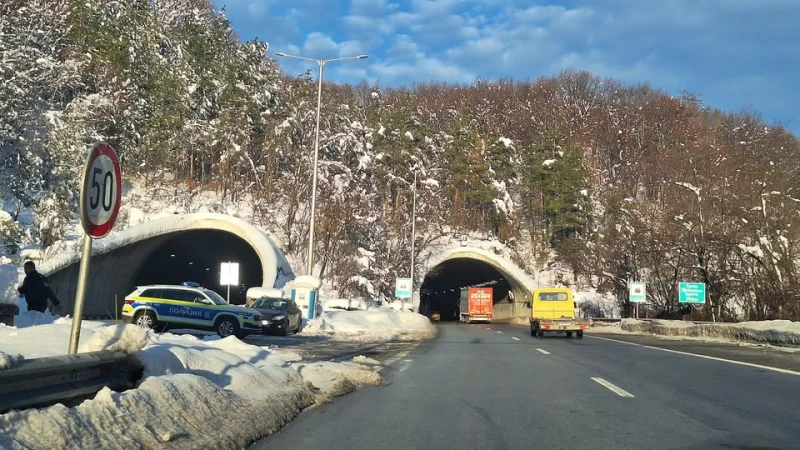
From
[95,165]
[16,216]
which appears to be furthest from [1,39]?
[95,165]

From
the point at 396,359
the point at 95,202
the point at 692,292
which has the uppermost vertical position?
the point at 692,292

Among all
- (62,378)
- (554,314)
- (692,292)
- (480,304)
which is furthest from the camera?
(480,304)

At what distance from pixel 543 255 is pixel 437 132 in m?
18.7

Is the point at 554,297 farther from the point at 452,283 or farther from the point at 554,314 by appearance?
the point at 452,283

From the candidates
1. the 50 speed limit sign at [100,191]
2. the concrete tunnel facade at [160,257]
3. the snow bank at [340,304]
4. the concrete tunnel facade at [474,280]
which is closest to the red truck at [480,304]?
the concrete tunnel facade at [474,280]

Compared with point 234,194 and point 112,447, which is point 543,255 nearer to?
point 234,194

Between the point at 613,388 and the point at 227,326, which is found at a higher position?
the point at 227,326

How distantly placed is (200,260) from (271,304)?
26.7 meters

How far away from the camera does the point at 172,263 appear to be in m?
50.6

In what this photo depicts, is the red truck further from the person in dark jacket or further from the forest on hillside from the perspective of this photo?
the person in dark jacket

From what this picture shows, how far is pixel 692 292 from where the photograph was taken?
A: 40.1 m

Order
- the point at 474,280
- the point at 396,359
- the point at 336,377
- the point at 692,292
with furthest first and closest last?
the point at 474,280
the point at 692,292
the point at 396,359
the point at 336,377

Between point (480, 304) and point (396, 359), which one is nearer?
point (396, 359)

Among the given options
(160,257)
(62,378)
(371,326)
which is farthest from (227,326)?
(160,257)
